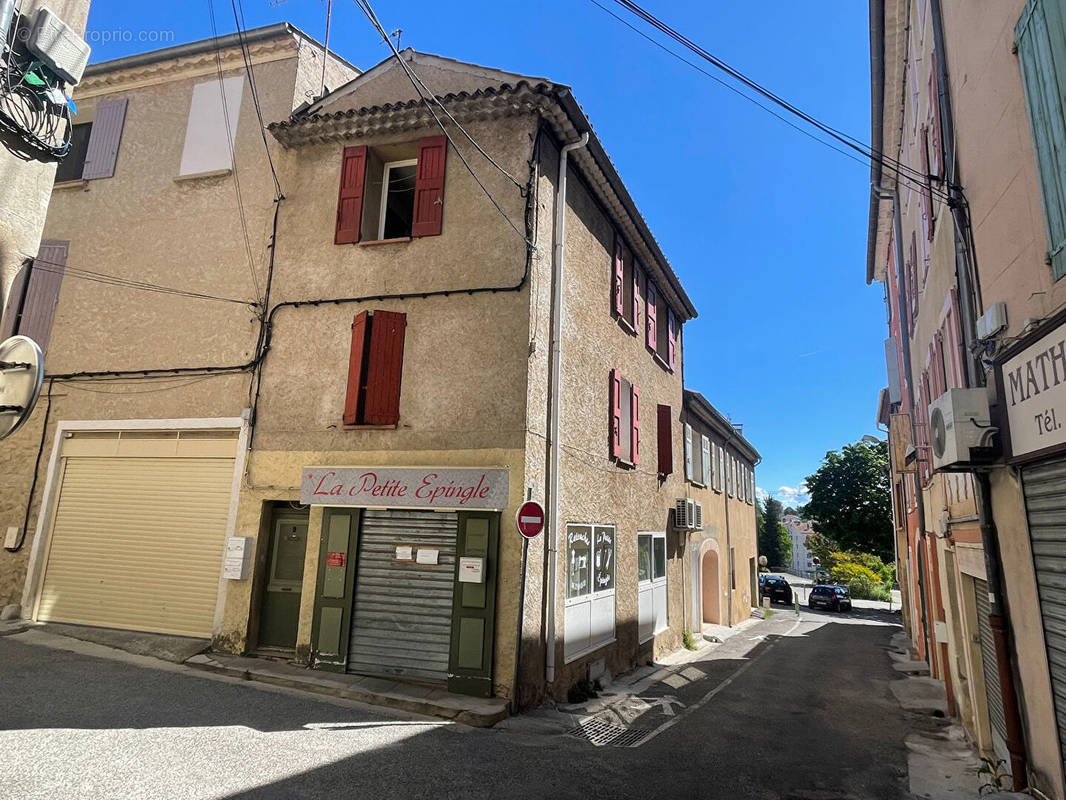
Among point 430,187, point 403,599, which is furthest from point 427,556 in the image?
point 430,187

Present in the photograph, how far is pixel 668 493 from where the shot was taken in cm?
1442

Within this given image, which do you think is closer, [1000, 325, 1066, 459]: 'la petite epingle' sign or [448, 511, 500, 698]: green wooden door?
[1000, 325, 1066, 459]: 'la petite epingle' sign

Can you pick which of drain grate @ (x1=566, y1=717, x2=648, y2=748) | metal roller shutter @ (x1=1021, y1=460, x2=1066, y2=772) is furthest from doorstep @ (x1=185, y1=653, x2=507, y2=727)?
metal roller shutter @ (x1=1021, y1=460, x2=1066, y2=772)

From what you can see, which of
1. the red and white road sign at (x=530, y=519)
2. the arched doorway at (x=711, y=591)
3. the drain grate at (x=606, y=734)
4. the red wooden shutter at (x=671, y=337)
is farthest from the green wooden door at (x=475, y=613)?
the arched doorway at (x=711, y=591)

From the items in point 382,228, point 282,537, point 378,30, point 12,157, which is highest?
point 382,228

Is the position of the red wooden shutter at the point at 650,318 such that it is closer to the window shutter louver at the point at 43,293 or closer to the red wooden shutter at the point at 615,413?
the red wooden shutter at the point at 615,413

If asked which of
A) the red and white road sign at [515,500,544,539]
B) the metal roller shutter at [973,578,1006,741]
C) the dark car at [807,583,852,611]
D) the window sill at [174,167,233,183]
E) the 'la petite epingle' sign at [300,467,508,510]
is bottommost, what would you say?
the dark car at [807,583,852,611]

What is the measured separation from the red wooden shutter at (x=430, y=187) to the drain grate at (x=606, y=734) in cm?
672

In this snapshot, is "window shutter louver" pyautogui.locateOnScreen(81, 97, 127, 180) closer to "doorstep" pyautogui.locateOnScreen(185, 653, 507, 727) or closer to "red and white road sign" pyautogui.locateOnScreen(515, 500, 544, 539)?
"doorstep" pyautogui.locateOnScreen(185, 653, 507, 727)

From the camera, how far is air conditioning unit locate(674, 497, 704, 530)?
48.0 ft

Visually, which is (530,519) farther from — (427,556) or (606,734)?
(606,734)

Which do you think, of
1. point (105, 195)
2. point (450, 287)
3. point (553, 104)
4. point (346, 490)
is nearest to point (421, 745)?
point (346, 490)

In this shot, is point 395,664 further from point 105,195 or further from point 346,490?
point 105,195

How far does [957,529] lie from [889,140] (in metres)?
8.19
